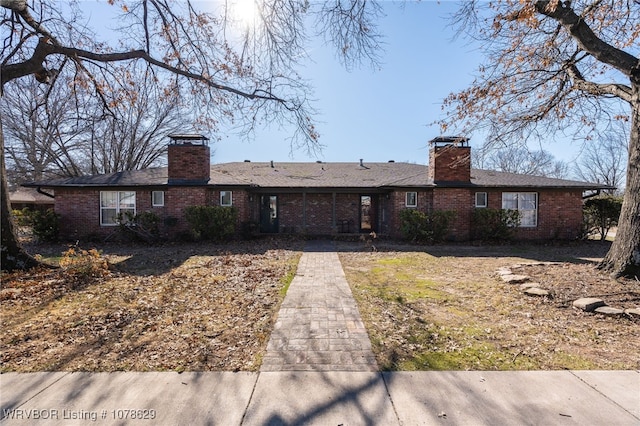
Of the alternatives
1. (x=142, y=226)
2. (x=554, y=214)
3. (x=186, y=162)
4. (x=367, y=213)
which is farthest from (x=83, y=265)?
(x=554, y=214)

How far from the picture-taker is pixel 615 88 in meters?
7.42

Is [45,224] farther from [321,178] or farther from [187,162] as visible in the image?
[321,178]

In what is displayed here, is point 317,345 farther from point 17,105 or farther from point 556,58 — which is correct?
point 17,105

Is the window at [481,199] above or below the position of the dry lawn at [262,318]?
above

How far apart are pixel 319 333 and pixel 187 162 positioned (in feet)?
39.0

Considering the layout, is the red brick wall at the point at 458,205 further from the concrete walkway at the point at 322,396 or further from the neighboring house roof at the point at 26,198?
the neighboring house roof at the point at 26,198

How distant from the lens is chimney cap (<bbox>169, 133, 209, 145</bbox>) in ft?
44.4

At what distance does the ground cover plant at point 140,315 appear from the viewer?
3.43m

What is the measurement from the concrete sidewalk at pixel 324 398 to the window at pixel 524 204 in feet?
40.4

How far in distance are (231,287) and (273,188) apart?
8774 millimetres

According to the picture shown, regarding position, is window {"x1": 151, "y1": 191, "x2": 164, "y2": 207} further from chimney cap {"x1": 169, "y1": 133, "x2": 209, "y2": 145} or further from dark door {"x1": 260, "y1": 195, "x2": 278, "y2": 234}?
dark door {"x1": 260, "y1": 195, "x2": 278, "y2": 234}

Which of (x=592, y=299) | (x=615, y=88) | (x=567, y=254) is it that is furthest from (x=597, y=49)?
(x=567, y=254)

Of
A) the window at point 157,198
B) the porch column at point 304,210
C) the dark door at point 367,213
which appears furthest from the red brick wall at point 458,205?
the window at point 157,198

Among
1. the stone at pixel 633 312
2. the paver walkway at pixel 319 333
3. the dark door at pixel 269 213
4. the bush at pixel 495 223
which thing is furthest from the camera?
the dark door at pixel 269 213
